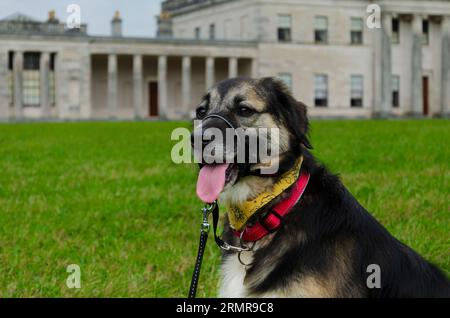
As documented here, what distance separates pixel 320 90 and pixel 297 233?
7061 centimetres

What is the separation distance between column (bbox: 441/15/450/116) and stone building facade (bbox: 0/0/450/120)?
10cm

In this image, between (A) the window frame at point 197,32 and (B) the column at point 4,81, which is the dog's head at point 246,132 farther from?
(A) the window frame at point 197,32

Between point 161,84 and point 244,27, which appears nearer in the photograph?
point 161,84

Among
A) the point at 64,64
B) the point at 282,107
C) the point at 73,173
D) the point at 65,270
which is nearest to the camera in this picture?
the point at 282,107

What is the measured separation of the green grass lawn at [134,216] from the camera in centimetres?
721

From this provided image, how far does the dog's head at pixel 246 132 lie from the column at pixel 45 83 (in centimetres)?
6327

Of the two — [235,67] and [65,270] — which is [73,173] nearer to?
[65,270]

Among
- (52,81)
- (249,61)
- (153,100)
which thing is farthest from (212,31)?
(52,81)

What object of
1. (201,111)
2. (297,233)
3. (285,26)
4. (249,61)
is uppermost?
(285,26)

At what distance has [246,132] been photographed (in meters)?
4.74

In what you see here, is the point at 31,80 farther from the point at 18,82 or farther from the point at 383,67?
the point at 383,67

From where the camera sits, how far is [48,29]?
68.9m

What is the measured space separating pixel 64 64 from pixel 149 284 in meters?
63.0

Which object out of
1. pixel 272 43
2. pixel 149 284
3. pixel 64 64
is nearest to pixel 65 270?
pixel 149 284
